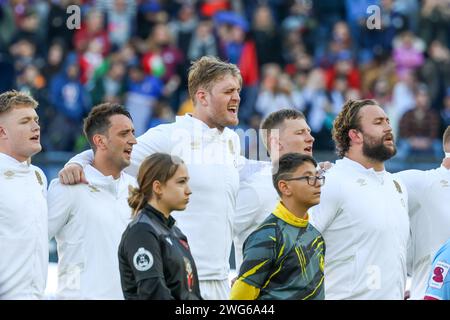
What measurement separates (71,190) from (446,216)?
2.64 m

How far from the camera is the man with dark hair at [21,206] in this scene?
25.6 feet

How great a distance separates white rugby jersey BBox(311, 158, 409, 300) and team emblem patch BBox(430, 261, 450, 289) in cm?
86

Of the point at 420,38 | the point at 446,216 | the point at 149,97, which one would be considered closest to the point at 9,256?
the point at 446,216

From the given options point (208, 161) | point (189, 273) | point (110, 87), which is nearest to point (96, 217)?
point (208, 161)

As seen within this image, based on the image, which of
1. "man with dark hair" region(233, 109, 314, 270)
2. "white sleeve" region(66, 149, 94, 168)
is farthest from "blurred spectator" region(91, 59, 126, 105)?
"white sleeve" region(66, 149, 94, 168)

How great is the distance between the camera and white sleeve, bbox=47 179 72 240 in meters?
8.12

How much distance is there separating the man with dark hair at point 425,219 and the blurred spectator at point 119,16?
31.8ft

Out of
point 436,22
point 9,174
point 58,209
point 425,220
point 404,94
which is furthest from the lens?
point 436,22

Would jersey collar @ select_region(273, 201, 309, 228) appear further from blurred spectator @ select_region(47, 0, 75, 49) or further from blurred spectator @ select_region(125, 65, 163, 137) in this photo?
blurred spectator @ select_region(47, 0, 75, 49)

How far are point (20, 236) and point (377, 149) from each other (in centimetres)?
245

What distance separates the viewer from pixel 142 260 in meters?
6.60

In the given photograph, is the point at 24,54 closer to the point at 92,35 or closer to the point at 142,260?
the point at 92,35

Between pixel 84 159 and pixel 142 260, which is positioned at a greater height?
pixel 84 159
